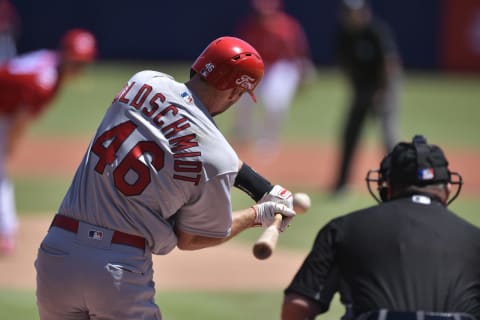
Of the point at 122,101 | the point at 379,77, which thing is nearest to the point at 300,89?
the point at 379,77

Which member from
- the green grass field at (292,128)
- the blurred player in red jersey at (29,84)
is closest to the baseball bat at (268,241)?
the green grass field at (292,128)

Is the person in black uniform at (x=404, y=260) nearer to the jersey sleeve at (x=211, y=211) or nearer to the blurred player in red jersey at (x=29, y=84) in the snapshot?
the jersey sleeve at (x=211, y=211)

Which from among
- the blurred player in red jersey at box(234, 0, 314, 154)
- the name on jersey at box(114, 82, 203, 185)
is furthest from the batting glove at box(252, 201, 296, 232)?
the blurred player in red jersey at box(234, 0, 314, 154)

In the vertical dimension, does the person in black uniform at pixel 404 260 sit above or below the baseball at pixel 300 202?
below

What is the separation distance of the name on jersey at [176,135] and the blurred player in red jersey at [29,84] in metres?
4.31

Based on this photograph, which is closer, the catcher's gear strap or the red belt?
the red belt

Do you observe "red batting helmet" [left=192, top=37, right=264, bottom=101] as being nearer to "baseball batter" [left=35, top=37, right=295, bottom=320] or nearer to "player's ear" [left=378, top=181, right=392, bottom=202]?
"baseball batter" [left=35, top=37, right=295, bottom=320]

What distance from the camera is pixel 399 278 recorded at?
3275 millimetres

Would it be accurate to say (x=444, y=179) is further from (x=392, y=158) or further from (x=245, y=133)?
(x=245, y=133)

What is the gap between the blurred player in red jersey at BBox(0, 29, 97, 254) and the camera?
810 cm

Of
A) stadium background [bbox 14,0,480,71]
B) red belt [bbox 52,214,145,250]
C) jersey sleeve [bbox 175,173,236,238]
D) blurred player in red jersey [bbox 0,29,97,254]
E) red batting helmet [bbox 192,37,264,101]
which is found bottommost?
red belt [bbox 52,214,145,250]

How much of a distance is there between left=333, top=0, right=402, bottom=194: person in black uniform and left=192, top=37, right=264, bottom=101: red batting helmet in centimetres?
770

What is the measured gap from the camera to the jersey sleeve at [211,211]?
3867 millimetres

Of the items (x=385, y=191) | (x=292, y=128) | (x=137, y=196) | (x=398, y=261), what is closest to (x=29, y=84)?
(x=137, y=196)
